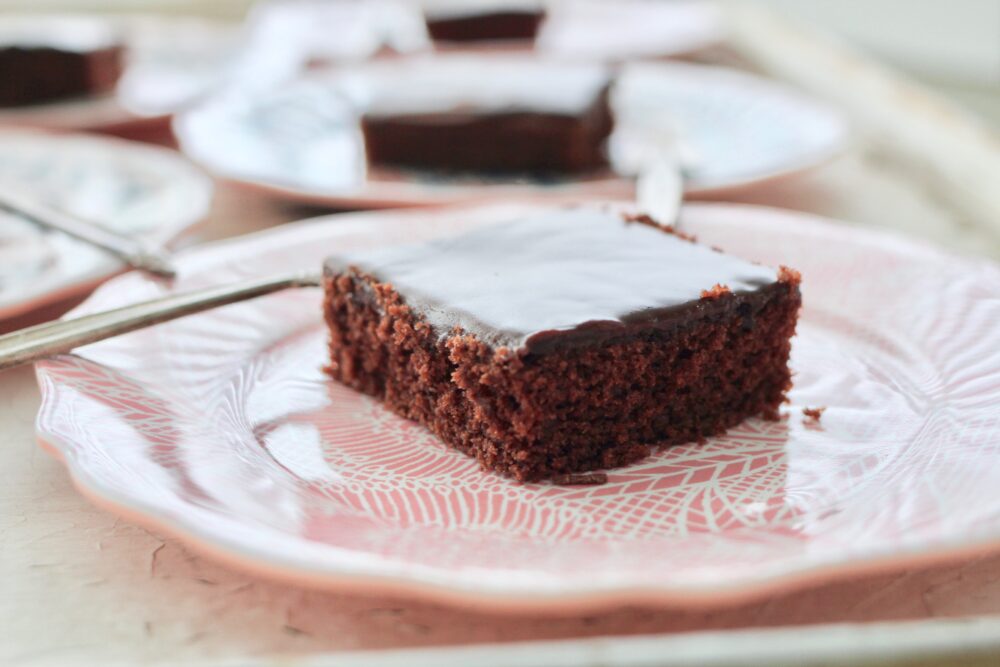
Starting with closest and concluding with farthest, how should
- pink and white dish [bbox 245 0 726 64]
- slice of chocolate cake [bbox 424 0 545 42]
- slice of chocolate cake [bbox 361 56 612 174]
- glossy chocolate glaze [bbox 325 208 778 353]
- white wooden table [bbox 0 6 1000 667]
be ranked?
white wooden table [bbox 0 6 1000 667]
glossy chocolate glaze [bbox 325 208 778 353]
slice of chocolate cake [bbox 361 56 612 174]
pink and white dish [bbox 245 0 726 64]
slice of chocolate cake [bbox 424 0 545 42]

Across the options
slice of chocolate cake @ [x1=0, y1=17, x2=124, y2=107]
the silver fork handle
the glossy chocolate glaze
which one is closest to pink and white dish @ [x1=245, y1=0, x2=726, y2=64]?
slice of chocolate cake @ [x1=0, y1=17, x2=124, y2=107]

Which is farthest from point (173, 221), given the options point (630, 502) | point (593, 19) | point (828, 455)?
point (593, 19)

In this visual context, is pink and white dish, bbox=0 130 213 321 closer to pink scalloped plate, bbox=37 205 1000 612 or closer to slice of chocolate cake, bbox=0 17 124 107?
pink scalloped plate, bbox=37 205 1000 612

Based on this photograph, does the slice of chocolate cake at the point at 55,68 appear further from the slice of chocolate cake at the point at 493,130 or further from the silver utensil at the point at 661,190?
the silver utensil at the point at 661,190

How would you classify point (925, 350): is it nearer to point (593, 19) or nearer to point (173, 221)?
point (173, 221)

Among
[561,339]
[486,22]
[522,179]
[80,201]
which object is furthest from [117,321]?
[486,22]

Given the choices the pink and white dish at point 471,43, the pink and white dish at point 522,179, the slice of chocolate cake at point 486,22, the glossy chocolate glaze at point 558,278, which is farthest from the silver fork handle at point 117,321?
the slice of chocolate cake at point 486,22
